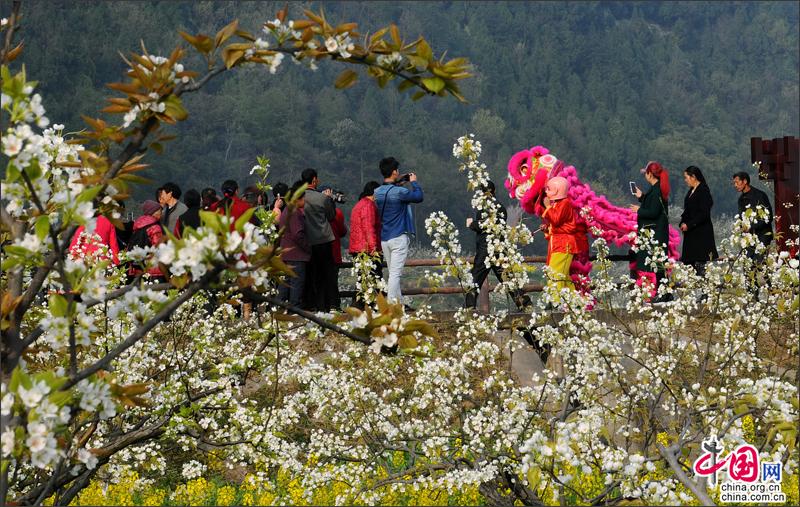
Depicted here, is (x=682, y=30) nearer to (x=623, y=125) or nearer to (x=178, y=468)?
(x=623, y=125)

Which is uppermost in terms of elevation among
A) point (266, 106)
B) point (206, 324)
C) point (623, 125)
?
point (623, 125)

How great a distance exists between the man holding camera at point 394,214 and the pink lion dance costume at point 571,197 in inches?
36.7

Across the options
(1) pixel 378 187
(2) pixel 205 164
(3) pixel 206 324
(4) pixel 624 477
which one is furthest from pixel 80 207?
(2) pixel 205 164

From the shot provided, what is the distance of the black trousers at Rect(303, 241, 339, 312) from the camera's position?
442 inches

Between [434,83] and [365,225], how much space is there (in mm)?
7374

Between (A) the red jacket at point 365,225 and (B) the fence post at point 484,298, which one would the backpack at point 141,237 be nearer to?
(A) the red jacket at point 365,225

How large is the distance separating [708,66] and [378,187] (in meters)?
71.6

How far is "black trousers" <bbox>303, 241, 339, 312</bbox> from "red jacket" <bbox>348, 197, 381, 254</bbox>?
28 cm

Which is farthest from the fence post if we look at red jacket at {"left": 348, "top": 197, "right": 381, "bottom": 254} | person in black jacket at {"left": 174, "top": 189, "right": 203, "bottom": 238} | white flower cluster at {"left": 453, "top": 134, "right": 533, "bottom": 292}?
white flower cluster at {"left": 453, "top": 134, "right": 533, "bottom": 292}

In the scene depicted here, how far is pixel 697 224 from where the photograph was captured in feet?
40.1

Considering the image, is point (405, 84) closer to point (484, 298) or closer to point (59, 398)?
point (59, 398)

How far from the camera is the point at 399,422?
7594 millimetres

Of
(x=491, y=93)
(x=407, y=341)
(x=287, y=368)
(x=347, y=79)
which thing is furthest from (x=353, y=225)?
(x=491, y=93)

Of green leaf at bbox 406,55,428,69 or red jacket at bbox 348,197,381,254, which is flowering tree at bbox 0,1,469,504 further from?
red jacket at bbox 348,197,381,254
